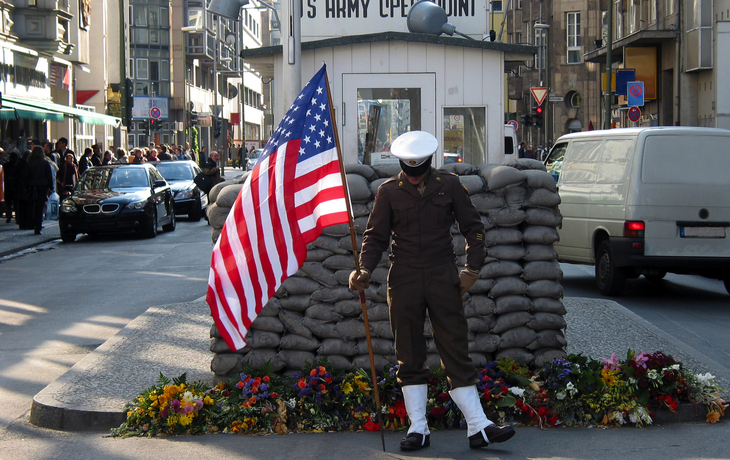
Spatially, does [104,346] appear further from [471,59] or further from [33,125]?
[33,125]

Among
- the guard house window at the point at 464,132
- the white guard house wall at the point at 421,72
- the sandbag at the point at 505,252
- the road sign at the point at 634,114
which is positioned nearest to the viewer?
the sandbag at the point at 505,252

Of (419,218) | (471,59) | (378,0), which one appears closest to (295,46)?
(471,59)

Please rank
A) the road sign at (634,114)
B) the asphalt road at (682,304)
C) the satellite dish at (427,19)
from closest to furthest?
the asphalt road at (682,304), the satellite dish at (427,19), the road sign at (634,114)

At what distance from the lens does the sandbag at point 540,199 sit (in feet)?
21.3

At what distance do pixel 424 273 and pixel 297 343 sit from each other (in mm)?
1484

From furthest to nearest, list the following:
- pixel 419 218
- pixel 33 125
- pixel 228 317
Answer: pixel 33 125 < pixel 228 317 < pixel 419 218

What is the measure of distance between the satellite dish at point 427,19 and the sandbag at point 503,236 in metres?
6.14

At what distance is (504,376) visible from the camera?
6098mm

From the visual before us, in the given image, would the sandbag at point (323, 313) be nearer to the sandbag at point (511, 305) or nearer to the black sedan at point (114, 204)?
the sandbag at point (511, 305)

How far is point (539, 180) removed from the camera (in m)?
6.47

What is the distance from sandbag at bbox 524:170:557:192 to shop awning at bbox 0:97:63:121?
53.4 feet

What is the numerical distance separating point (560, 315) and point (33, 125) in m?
26.8

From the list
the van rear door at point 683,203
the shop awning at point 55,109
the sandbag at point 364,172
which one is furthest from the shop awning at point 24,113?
the sandbag at point 364,172

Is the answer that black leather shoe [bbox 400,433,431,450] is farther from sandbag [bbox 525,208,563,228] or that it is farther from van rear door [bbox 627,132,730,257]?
van rear door [bbox 627,132,730,257]
